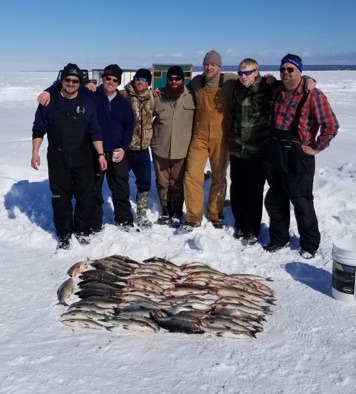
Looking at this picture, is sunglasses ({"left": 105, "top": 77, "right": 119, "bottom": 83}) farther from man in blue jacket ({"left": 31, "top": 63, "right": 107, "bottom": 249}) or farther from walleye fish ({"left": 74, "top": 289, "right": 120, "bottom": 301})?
walleye fish ({"left": 74, "top": 289, "right": 120, "bottom": 301})

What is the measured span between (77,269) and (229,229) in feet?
6.55

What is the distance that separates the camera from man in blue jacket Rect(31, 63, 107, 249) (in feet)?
16.1

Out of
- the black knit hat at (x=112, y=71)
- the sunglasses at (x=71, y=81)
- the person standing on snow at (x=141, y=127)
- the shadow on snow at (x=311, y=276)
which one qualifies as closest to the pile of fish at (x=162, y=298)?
the shadow on snow at (x=311, y=276)

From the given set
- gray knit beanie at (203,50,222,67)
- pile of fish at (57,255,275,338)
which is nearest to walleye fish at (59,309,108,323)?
pile of fish at (57,255,275,338)

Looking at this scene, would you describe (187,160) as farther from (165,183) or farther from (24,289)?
Answer: (24,289)

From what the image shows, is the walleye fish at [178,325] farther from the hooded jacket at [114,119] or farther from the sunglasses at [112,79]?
the sunglasses at [112,79]

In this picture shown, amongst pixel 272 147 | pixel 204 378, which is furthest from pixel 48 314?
pixel 272 147

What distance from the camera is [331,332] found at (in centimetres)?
369

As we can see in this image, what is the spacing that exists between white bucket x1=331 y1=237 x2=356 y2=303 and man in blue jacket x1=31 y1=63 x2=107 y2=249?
2633mm

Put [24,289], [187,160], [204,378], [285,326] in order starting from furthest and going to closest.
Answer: [187,160] → [24,289] → [285,326] → [204,378]

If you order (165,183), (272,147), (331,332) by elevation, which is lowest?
(331,332)

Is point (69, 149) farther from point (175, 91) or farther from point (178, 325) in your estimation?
point (178, 325)

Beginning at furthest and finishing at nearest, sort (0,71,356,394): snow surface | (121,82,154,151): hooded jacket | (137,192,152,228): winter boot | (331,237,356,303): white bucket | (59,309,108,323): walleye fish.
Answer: (137,192,152,228): winter boot, (121,82,154,151): hooded jacket, (331,237,356,303): white bucket, (59,309,108,323): walleye fish, (0,71,356,394): snow surface

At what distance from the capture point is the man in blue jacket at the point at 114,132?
5.10 metres
